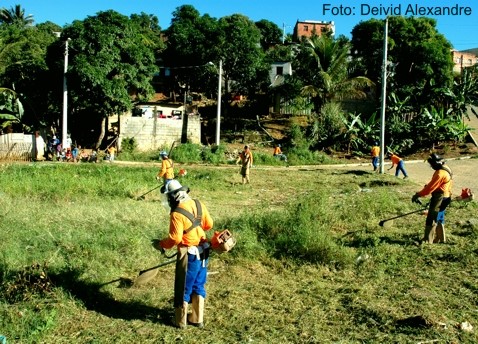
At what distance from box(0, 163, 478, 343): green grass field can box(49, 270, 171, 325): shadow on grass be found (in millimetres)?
11

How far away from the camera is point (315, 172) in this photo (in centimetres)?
1911

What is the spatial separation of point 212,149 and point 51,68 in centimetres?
815

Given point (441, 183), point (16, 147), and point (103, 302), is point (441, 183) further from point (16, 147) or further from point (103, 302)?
point (16, 147)

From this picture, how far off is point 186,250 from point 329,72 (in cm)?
2287

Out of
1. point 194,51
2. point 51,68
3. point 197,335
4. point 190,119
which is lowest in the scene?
point 197,335

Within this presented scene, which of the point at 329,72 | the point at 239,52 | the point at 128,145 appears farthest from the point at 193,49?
the point at 128,145

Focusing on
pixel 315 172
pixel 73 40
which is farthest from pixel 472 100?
pixel 73 40

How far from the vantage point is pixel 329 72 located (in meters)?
26.4

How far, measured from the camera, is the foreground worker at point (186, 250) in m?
4.98

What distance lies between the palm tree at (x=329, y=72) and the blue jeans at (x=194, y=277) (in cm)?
2183

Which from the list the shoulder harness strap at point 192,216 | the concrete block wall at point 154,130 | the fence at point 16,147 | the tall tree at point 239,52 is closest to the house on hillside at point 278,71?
the tall tree at point 239,52

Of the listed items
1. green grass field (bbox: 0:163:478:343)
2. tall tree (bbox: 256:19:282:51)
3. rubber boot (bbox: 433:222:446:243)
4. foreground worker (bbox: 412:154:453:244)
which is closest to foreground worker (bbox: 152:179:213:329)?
green grass field (bbox: 0:163:478:343)

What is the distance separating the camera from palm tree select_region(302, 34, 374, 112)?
26094 millimetres

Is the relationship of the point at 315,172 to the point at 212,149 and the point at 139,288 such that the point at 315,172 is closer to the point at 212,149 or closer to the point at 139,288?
the point at 212,149
